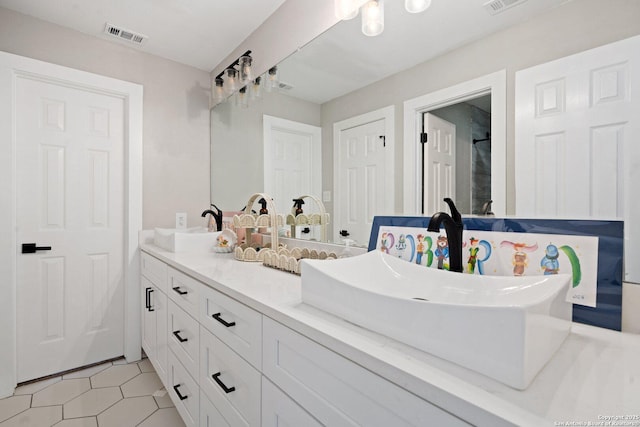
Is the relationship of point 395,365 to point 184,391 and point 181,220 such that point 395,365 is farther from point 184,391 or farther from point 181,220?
point 181,220

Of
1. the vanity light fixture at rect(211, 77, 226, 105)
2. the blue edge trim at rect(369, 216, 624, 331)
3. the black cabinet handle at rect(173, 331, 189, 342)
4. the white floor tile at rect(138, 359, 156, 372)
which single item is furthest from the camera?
the vanity light fixture at rect(211, 77, 226, 105)

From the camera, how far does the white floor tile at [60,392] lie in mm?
1822

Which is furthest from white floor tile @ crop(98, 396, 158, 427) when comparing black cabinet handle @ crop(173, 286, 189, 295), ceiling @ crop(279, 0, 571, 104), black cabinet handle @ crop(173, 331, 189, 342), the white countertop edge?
ceiling @ crop(279, 0, 571, 104)

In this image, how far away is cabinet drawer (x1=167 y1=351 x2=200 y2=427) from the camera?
135cm

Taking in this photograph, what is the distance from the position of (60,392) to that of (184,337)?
116cm

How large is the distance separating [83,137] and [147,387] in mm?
1720

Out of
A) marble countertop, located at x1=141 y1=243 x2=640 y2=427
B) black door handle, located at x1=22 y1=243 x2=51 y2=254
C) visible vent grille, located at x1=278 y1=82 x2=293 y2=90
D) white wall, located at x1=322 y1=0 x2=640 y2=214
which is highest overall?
visible vent grille, located at x1=278 y1=82 x2=293 y2=90

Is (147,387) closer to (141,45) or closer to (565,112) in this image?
(141,45)

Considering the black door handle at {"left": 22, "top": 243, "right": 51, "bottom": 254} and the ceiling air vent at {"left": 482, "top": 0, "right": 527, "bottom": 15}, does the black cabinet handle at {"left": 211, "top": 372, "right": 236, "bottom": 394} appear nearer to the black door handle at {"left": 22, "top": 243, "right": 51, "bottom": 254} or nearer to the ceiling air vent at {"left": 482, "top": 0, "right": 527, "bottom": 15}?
the ceiling air vent at {"left": 482, "top": 0, "right": 527, "bottom": 15}

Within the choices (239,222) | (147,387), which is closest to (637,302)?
(239,222)

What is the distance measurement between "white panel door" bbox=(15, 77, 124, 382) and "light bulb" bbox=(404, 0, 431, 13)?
2.10m

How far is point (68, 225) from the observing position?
2.13 metres

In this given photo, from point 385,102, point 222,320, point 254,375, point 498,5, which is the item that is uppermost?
point 498,5

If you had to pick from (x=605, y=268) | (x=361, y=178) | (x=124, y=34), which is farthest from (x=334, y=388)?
(x=124, y=34)
